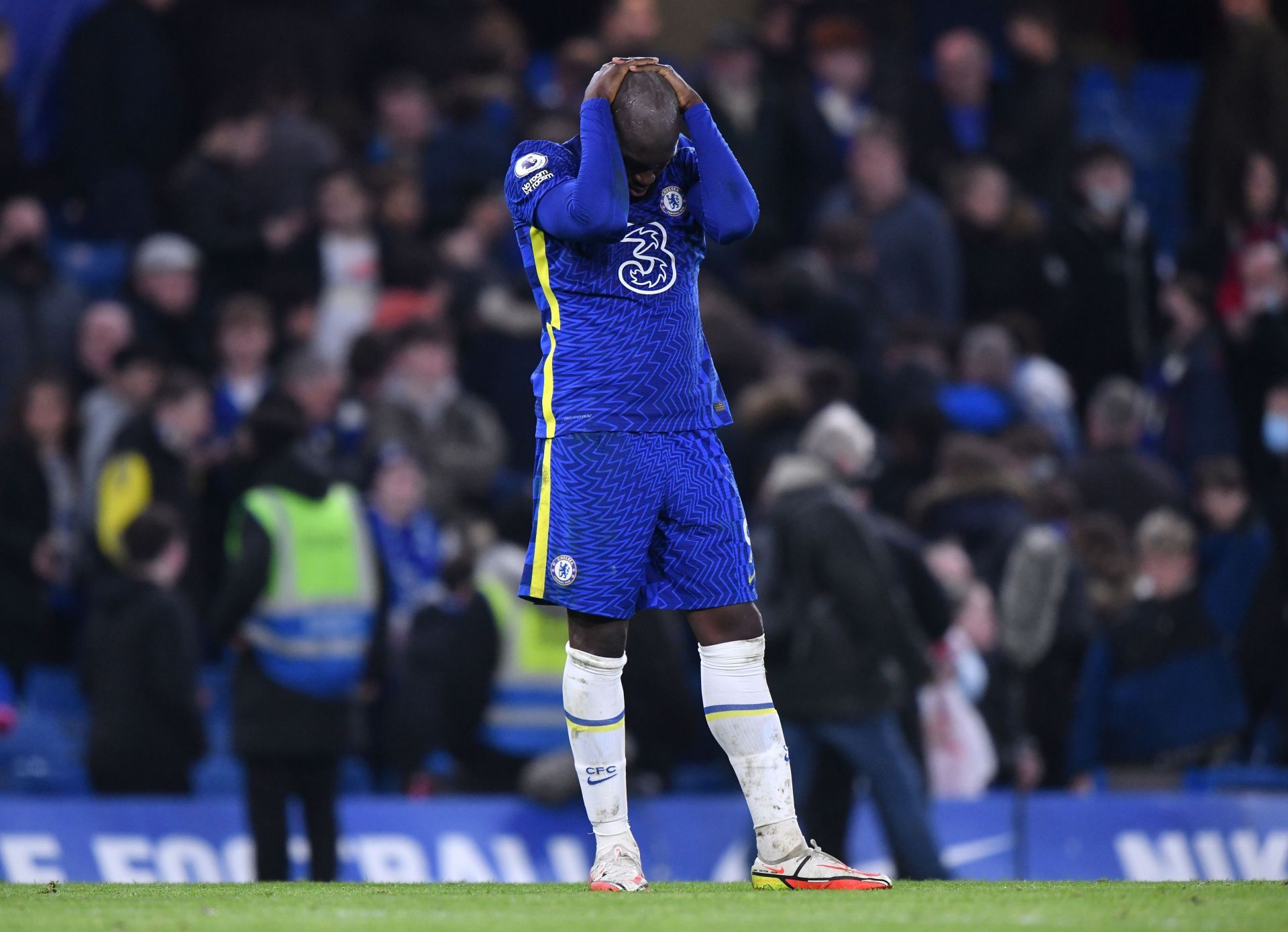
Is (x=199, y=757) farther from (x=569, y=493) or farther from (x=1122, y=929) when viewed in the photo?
(x=1122, y=929)

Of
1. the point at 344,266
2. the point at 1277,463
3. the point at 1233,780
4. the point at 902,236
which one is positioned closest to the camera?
the point at 1233,780

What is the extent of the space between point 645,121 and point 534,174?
36 cm

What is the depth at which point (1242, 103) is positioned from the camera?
600 inches

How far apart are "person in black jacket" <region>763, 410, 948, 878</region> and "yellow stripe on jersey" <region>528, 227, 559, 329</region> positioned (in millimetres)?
3661

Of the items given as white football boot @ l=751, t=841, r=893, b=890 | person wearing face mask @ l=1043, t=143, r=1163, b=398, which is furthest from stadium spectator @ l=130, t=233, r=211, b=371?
white football boot @ l=751, t=841, r=893, b=890

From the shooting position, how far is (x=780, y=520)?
973 centimetres

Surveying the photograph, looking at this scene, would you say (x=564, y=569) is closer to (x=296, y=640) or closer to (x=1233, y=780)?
(x=296, y=640)

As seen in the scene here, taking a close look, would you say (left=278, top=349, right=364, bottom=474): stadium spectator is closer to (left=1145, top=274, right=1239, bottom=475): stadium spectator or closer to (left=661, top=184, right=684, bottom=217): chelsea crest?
(left=1145, top=274, right=1239, bottom=475): stadium spectator

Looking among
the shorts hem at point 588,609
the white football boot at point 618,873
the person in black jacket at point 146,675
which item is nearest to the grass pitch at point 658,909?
the white football boot at point 618,873

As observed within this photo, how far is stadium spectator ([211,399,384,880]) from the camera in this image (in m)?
9.55

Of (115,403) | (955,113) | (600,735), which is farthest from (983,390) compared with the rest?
(600,735)

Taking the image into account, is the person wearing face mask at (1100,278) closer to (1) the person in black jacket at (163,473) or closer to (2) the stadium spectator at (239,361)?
(2) the stadium spectator at (239,361)

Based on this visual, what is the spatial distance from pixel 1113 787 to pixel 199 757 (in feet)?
15.0

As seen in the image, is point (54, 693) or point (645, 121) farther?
point (54, 693)
